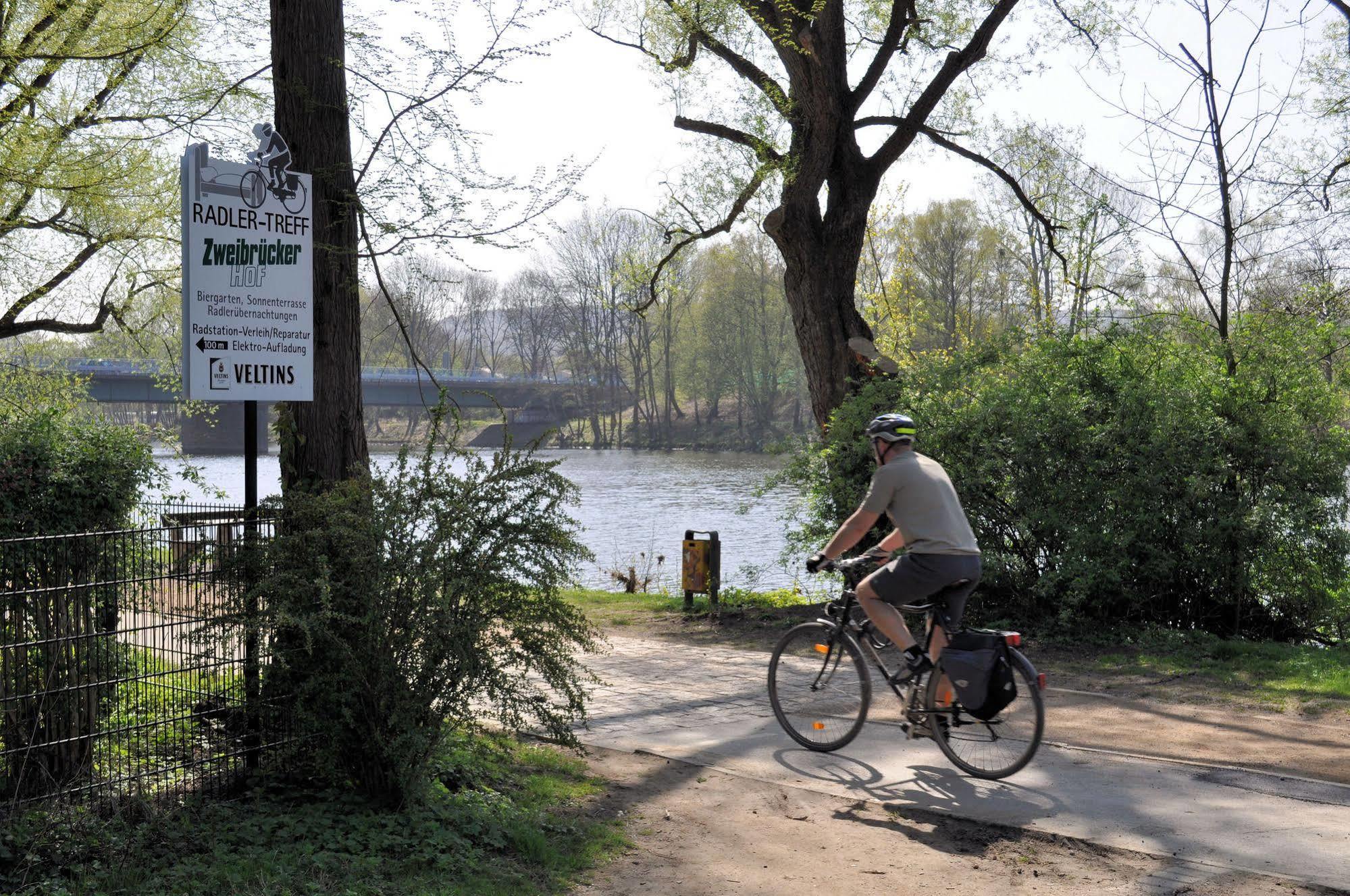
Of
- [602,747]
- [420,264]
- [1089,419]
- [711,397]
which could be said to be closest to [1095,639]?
[1089,419]

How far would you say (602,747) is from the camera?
22.4 ft

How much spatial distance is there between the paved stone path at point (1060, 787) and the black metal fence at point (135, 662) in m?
2.42

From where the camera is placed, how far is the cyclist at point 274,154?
581 cm

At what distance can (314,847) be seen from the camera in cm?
462

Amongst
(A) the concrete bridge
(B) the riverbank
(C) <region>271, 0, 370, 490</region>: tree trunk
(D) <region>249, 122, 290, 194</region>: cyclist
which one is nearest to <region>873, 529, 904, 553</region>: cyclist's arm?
(C) <region>271, 0, 370, 490</region>: tree trunk

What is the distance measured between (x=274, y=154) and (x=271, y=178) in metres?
0.14

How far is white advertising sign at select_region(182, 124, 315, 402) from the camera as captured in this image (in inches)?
215

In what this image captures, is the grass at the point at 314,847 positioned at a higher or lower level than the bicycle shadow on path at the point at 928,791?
higher

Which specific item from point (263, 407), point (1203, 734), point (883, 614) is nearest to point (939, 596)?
point (883, 614)

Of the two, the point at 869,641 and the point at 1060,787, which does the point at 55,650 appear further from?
the point at 1060,787

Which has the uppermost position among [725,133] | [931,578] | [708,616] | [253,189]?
[725,133]

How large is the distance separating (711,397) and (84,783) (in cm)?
5483

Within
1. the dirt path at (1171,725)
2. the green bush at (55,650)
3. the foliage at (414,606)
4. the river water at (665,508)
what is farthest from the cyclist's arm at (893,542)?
the green bush at (55,650)

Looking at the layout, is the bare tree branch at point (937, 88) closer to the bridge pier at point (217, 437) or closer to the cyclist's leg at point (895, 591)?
the cyclist's leg at point (895, 591)
